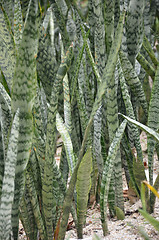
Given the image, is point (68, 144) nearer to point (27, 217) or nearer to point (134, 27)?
point (27, 217)

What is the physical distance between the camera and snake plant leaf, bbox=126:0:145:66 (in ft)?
2.87

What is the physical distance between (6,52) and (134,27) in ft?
1.31

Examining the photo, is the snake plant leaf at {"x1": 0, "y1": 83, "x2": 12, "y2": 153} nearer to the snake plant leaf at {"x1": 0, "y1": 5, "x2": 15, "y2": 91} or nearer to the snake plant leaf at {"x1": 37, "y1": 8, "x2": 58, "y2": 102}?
the snake plant leaf at {"x1": 0, "y1": 5, "x2": 15, "y2": 91}

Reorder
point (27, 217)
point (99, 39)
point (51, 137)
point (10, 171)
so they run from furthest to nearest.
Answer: point (99, 39) < point (27, 217) < point (51, 137) < point (10, 171)

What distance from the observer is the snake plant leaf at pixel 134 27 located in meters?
0.87

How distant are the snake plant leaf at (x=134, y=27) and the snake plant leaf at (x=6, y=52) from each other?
364 mm

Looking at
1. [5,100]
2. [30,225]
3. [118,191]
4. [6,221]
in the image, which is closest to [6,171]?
[6,221]

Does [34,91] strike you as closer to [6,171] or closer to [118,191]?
[6,171]

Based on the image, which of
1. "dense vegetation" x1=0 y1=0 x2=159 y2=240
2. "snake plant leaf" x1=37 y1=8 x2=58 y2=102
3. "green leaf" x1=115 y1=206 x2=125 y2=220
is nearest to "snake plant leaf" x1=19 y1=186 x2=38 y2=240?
"dense vegetation" x1=0 y1=0 x2=159 y2=240

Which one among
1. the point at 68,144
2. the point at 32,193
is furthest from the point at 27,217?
the point at 68,144

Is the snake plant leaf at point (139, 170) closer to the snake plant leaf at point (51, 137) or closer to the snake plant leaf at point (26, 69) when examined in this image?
the snake plant leaf at point (51, 137)

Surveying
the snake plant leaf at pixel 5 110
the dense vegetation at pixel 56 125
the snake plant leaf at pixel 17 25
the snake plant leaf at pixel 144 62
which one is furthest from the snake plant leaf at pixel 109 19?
the snake plant leaf at pixel 5 110

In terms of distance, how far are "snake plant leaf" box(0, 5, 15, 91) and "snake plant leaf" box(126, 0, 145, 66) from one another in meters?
0.36

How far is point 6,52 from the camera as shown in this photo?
2.54 feet
